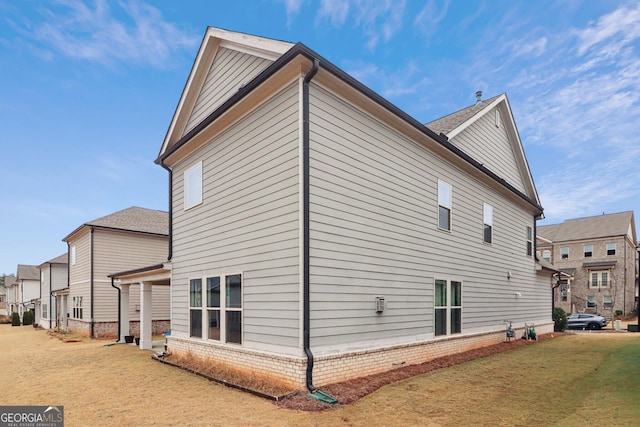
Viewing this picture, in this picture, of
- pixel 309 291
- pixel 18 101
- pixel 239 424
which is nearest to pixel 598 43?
pixel 309 291

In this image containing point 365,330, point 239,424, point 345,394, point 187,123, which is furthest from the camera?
point 187,123

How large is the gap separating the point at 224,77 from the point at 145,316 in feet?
30.7

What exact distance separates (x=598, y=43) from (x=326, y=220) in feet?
46.1

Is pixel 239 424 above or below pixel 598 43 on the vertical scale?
below

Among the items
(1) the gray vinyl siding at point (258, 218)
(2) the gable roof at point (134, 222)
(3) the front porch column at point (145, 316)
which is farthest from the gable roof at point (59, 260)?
(1) the gray vinyl siding at point (258, 218)

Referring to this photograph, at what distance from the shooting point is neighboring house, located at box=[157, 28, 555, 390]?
7.35 metres

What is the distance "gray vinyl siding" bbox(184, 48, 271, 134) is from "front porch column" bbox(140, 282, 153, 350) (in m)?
6.60

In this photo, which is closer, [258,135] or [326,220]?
[326,220]

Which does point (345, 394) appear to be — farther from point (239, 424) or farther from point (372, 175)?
point (372, 175)

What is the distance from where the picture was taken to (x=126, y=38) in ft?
50.3

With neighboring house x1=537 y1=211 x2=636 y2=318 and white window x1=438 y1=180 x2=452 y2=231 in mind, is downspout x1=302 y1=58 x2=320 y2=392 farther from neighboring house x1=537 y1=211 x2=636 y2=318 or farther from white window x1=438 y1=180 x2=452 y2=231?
neighboring house x1=537 y1=211 x2=636 y2=318

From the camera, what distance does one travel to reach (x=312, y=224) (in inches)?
287

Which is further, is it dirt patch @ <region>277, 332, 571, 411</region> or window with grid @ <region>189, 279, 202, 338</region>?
window with grid @ <region>189, 279, 202, 338</region>

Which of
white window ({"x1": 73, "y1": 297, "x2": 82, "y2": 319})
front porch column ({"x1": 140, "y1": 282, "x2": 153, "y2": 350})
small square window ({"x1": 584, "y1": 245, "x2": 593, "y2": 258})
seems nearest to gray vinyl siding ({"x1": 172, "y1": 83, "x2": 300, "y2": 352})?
front porch column ({"x1": 140, "y1": 282, "x2": 153, "y2": 350})
